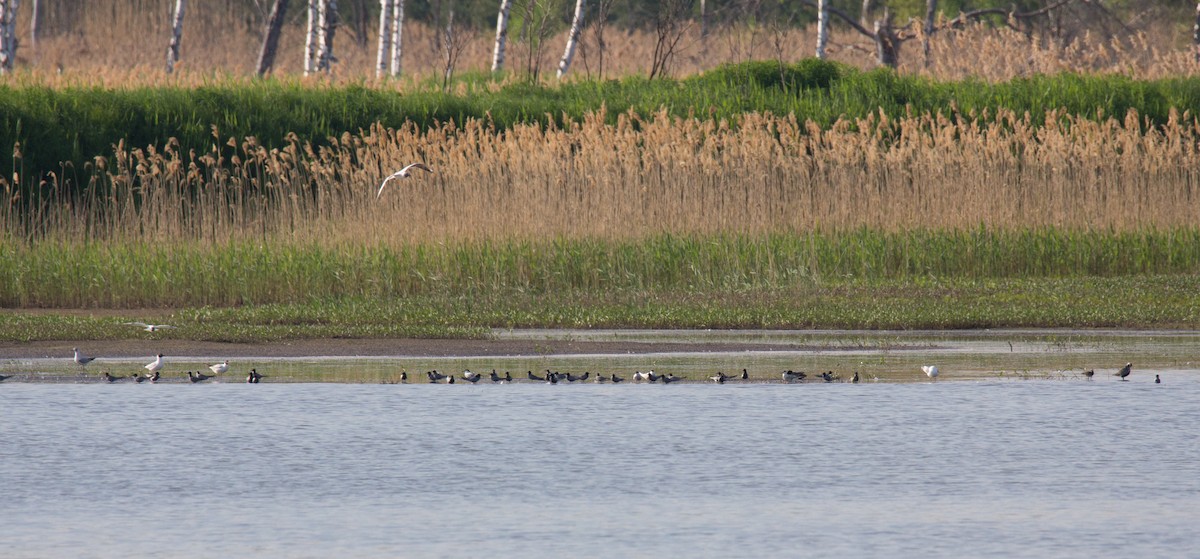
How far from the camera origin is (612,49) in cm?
4122

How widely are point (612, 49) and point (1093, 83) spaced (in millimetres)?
17024

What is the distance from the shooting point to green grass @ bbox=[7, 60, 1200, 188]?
72.1 feet

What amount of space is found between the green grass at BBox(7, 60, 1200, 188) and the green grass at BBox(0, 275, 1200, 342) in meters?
5.25

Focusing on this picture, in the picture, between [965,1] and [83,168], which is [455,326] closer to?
[83,168]

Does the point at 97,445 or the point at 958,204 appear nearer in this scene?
the point at 97,445

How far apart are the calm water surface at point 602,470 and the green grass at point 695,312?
11.1 feet

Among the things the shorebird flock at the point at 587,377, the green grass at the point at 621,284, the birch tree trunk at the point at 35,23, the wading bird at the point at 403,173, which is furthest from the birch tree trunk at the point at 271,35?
the shorebird flock at the point at 587,377

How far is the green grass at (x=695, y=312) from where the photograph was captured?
1429 cm

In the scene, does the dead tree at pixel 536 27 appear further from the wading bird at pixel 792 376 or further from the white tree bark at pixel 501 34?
the wading bird at pixel 792 376

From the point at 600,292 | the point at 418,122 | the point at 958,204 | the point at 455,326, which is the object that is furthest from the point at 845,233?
the point at 418,122

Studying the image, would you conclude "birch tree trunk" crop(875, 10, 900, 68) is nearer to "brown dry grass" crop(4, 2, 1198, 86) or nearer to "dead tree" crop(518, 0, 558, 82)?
"brown dry grass" crop(4, 2, 1198, 86)

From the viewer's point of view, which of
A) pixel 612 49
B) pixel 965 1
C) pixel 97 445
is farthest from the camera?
pixel 965 1

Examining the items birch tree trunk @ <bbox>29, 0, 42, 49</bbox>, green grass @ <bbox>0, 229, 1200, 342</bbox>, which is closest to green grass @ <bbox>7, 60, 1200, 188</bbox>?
green grass @ <bbox>0, 229, 1200, 342</bbox>

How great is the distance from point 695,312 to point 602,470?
7550 millimetres
